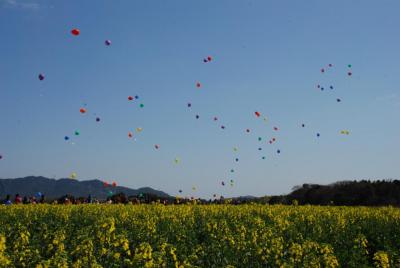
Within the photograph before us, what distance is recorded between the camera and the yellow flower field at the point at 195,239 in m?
10.4

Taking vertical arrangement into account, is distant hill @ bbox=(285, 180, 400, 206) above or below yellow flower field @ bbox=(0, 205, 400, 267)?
above

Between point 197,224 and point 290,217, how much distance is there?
4391mm

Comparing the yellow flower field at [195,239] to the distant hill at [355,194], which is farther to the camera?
the distant hill at [355,194]

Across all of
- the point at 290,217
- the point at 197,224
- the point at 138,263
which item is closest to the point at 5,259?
the point at 138,263

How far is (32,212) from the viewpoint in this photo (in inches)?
911

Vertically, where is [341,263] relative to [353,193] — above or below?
below

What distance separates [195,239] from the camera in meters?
15.1

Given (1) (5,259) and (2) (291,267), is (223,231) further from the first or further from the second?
(1) (5,259)

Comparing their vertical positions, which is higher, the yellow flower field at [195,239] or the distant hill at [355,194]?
the distant hill at [355,194]

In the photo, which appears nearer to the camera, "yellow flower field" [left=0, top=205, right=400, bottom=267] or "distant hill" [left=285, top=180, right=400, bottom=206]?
"yellow flower field" [left=0, top=205, right=400, bottom=267]

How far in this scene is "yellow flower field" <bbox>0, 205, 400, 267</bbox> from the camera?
34.3 feet

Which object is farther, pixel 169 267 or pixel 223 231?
pixel 223 231

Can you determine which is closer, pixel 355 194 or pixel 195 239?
pixel 195 239

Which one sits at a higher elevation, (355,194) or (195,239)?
(355,194)
